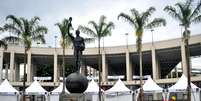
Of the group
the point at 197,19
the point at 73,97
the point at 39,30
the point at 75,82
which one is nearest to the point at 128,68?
the point at 39,30

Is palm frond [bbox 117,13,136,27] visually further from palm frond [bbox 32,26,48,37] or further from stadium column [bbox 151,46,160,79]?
stadium column [bbox 151,46,160,79]

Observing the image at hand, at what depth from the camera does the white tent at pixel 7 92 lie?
119ft

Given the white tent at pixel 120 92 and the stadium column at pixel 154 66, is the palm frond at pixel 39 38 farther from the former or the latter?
the stadium column at pixel 154 66

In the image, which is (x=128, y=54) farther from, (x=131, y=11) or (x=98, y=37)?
(x=131, y=11)

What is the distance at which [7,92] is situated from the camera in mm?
36219

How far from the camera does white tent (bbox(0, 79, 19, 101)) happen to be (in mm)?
36294

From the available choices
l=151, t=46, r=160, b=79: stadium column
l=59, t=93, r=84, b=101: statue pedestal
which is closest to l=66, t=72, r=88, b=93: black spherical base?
l=59, t=93, r=84, b=101: statue pedestal

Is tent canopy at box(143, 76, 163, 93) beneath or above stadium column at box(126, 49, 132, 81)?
beneath

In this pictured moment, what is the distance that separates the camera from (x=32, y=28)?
35.6 m

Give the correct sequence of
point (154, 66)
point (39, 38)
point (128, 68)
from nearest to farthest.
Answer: point (39, 38), point (154, 66), point (128, 68)

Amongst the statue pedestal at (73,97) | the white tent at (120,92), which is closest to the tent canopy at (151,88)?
the white tent at (120,92)

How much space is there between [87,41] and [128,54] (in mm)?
20916

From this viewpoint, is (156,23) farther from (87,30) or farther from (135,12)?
(87,30)

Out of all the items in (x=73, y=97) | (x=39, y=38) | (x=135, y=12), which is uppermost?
(x=135, y=12)
